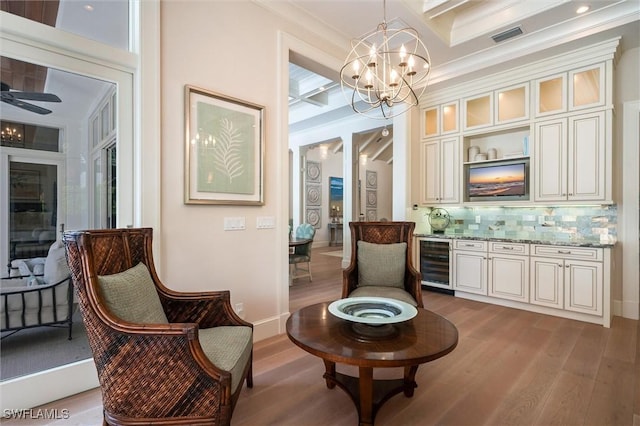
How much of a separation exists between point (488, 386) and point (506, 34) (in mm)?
3744

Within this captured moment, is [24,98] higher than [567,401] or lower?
higher

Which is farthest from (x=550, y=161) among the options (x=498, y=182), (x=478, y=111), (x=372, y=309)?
(x=372, y=309)

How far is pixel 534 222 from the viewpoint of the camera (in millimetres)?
4215

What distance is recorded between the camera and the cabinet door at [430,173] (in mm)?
4879

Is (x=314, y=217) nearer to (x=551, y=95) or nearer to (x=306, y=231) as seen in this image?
(x=306, y=231)

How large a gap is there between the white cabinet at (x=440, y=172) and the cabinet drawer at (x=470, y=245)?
0.67 m

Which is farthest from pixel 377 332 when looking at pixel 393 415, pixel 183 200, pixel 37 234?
pixel 37 234

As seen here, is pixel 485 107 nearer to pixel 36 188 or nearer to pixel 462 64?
pixel 462 64

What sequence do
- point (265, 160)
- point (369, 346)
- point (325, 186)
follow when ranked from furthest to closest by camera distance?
point (325, 186) < point (265, 160) < point (369, 346)

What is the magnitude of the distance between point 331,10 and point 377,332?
3.16m

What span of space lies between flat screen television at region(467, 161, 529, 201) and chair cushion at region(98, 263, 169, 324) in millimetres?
4346

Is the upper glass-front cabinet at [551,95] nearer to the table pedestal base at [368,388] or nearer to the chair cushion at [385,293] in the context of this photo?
the chair cushion at [385,293]

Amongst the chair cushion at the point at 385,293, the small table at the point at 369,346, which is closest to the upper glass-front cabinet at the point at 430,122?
the chair cushion at the point at 385,293

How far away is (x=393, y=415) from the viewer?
6.05 ft
